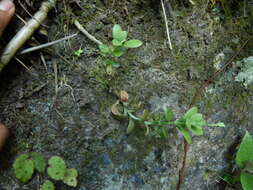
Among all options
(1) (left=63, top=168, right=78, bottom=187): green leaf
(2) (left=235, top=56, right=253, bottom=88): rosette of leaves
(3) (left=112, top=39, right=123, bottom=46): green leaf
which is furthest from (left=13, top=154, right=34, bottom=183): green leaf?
(2) (left=235, top=56, right=253, bottom=88): rosette of leaves

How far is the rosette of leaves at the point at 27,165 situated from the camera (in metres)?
1.18

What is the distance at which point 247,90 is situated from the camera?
153 cm

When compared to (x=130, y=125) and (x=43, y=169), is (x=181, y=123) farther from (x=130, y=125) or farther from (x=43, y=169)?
(x=43, y=169)

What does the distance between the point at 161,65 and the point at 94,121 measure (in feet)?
1.47

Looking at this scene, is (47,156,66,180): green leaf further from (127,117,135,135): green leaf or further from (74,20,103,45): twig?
(74,20,103,45): twig

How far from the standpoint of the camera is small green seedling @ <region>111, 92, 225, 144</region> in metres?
1.19

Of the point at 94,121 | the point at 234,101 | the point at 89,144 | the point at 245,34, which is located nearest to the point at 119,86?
the point at 94,121

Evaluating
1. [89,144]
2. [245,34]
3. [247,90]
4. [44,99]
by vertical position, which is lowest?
[247,90]

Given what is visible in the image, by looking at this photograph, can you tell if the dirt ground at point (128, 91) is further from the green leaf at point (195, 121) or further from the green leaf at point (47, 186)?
the green leaf at point (195, 121)

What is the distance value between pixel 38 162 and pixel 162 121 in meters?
0.59

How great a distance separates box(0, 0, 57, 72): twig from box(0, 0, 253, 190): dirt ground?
4 centimetres

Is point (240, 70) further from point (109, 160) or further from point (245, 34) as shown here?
point (109, 160)

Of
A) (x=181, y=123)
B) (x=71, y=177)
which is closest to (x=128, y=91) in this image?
(x=181, y=123)

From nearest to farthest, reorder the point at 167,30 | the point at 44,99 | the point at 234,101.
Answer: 1. the point at 44,99
2. the point at 167,30
3. the point at 234,101
